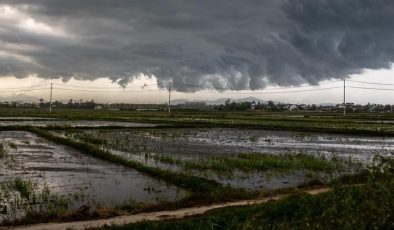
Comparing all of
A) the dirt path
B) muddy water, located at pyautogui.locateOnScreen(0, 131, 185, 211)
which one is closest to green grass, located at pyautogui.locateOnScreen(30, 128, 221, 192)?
muddy water, located at pyautogui.locateOnScreen(0, 131, 185, 211)

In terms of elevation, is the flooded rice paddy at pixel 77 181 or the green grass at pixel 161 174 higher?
the green grass at pixel 161 174

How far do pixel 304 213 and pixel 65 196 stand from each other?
232 inches

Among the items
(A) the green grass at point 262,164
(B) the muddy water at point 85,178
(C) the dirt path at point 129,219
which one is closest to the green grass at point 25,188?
(B) the muddy water at point 85,178

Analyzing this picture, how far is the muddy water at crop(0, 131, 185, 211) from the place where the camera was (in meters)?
11.6

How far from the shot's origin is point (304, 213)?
27.9ft

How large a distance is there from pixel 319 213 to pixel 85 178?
26.7 ft

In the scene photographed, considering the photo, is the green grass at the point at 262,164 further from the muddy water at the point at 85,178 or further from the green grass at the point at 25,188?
the green grass at the point at 25,188

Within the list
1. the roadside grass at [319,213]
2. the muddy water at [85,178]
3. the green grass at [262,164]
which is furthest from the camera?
the green grass at [262,164]

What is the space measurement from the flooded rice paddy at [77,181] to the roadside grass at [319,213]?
2.81 metres

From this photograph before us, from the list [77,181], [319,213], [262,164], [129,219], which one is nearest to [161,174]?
[77,181]

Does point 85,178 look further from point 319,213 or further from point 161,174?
point 319,213

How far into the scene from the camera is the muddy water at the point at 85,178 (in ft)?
38.1

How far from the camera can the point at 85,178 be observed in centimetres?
1425

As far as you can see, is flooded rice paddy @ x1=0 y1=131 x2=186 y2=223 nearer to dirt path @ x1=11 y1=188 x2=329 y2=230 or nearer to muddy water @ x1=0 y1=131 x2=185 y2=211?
muddy water @ x1=0 y1=131 x2=185 y2=211
